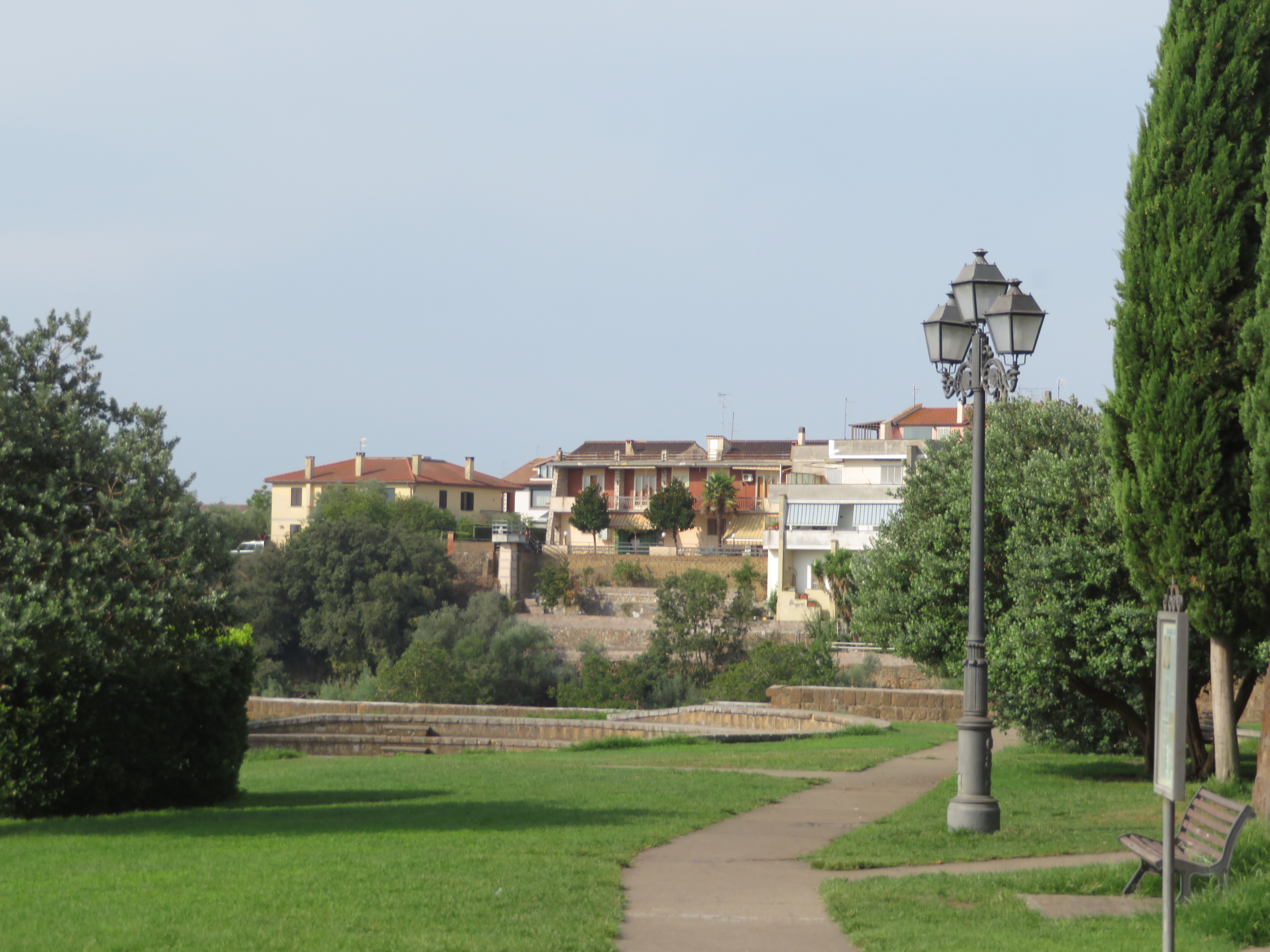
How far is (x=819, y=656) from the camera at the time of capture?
125 feet

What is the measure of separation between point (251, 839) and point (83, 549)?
9.42ft

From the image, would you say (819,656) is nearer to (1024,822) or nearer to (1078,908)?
(1024,822)

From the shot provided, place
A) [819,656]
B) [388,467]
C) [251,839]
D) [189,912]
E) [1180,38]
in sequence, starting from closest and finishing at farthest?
[189,912] < [251,839] < [1180,38] < [819,656] < [388,467]

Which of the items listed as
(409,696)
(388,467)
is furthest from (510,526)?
(409,696)

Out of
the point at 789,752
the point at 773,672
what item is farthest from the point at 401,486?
the point at 789,752

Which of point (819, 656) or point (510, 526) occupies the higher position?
point (510, 526)

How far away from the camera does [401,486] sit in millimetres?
107938

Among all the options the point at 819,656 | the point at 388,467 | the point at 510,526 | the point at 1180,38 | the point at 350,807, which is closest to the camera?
the point at 1180,38

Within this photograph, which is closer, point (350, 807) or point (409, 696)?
point (350, 807)

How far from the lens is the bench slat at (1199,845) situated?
8102mm

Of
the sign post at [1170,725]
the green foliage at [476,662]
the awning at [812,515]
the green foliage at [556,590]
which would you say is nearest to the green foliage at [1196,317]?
the sign post at [1170,725]

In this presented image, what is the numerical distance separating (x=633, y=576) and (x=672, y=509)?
1028cm

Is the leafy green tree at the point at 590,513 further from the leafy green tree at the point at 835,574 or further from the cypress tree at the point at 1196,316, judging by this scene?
the cypress tree at the point at 1196,316

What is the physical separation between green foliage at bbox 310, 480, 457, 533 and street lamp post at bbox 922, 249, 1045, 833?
73.0 meters
